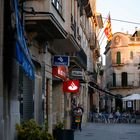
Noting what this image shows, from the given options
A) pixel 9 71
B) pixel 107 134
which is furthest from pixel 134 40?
pixel 9 71

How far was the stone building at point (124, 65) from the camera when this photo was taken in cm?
8500

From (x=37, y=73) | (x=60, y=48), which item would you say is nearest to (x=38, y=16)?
(x=37, y=73)

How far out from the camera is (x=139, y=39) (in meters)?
84.9

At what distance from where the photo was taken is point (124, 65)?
8700 cm

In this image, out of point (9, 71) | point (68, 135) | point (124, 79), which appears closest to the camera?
A: point (9, 71)

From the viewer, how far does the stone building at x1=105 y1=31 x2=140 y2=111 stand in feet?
279

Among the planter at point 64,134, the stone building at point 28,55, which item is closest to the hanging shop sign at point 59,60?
the stone building at point 28,55

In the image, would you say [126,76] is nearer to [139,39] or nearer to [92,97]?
[139,39]

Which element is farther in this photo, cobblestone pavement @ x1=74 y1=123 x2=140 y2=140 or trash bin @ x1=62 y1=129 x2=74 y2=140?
cobblestone pavement @ x1=74 y1=123 x2=140 y2=140

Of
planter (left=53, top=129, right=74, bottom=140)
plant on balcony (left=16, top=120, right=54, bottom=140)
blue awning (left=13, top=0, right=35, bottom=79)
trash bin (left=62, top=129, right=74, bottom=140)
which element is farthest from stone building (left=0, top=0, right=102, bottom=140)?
trash bin (left=62, top=129, right=74, bottom=140)

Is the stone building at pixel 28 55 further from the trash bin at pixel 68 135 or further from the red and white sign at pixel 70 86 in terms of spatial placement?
the red and white sign at pixel 70 86

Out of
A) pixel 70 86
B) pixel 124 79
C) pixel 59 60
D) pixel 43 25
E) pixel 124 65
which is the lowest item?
pixel 70 86

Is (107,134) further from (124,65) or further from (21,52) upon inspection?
(124,65)

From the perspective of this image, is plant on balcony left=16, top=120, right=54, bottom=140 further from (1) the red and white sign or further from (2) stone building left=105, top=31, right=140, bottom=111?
(2) stone building left=105, top=31, right=140, bottom=111
